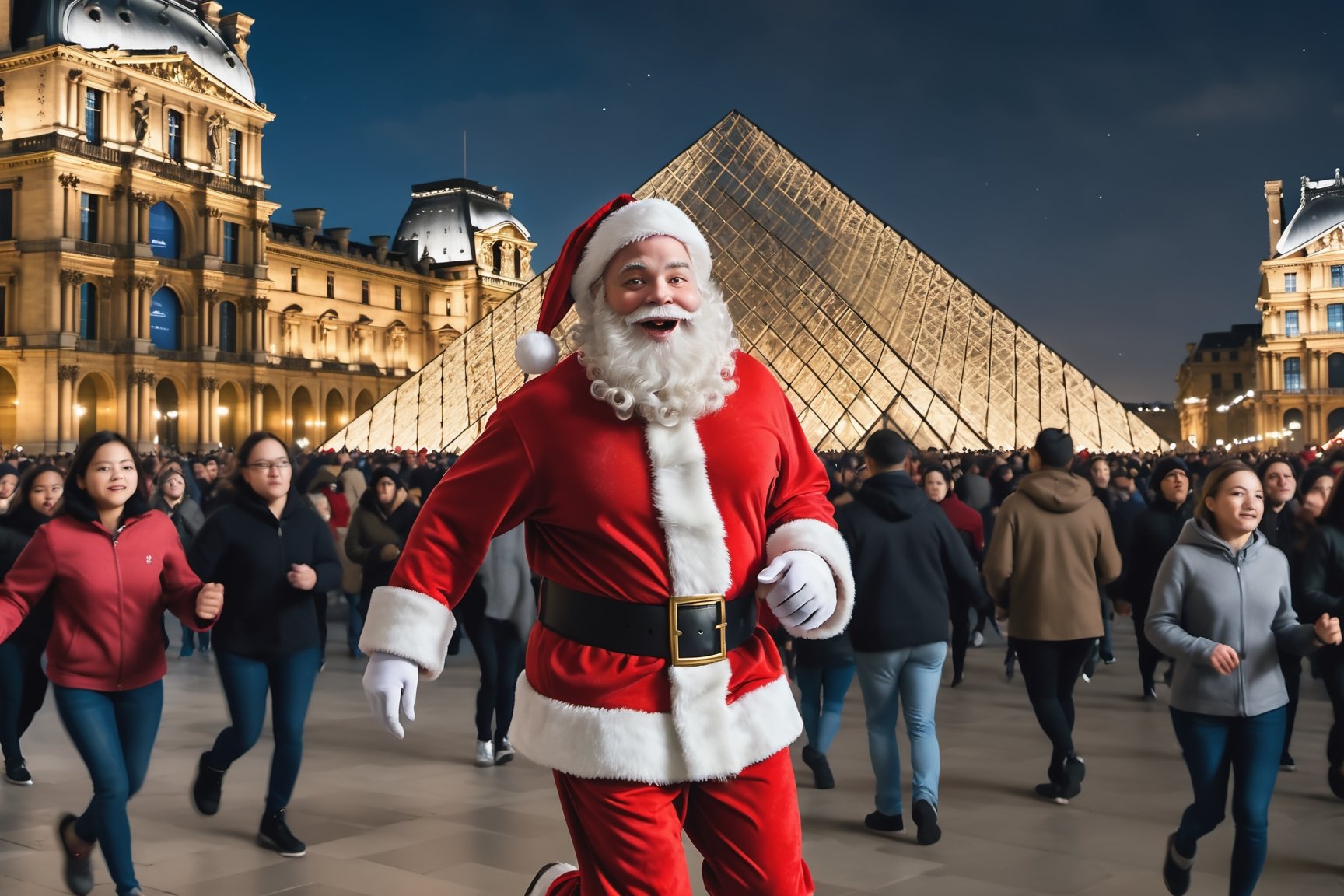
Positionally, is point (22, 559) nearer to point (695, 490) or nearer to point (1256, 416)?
point (695, 490)

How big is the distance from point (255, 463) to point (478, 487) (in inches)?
92.3

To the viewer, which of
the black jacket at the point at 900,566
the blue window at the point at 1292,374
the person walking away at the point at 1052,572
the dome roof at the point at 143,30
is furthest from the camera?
the blue window at the point at 1292,374

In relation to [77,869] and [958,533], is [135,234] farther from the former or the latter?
[77,869]

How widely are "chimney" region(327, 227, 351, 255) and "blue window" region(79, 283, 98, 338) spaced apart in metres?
17.8

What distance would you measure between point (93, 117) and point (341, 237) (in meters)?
18.8

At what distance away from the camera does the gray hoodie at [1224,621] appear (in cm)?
337

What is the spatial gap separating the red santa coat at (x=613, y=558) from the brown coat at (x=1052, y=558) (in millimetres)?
2913

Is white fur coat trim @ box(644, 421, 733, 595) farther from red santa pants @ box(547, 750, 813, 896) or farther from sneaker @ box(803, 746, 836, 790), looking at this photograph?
sneaker @ box(803, 746, 836, 790)

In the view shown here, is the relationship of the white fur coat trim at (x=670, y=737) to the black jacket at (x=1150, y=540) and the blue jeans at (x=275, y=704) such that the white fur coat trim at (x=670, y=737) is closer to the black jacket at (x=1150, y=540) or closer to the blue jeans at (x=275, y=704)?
the blue jeans at (x=275, y=704)

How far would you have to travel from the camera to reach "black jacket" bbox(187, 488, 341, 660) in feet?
13.7

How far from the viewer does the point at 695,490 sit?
2.22 meters

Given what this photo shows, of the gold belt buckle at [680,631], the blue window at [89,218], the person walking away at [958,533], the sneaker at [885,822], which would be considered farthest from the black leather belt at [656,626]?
the blue window at [89,218]

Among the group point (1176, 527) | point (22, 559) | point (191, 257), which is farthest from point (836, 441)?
point (191, 257)

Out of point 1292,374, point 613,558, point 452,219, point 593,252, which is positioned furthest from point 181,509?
point 1292,374
